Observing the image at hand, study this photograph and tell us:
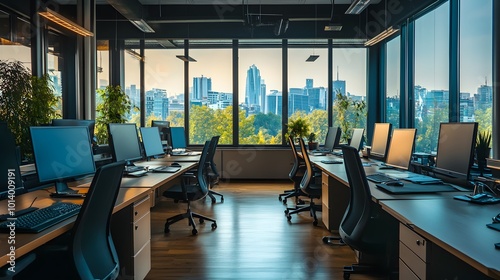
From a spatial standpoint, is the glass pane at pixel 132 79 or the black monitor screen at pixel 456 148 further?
the glass pane at pixel 132 79

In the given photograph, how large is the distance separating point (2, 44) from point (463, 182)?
6396 millimetres

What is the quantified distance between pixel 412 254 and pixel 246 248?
1998 millimetres

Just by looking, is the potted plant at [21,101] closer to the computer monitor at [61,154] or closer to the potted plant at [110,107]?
the potted plant at [110,107]

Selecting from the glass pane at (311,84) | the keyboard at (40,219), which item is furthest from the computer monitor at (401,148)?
the glass pane at (311,84)

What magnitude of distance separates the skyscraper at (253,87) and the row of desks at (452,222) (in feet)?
19.3

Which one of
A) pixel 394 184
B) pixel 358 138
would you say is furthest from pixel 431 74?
pixel 394 184

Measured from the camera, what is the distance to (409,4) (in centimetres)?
592

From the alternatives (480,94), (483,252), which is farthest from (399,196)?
(480,94)

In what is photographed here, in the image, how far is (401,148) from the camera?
321cm

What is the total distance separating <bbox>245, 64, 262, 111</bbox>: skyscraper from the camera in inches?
325

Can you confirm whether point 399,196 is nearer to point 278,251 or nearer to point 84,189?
point 278,251

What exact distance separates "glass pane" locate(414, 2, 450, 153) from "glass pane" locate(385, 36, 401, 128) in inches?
30.9

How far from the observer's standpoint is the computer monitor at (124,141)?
11.0 feet

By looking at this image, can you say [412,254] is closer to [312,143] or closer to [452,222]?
[452,222]
